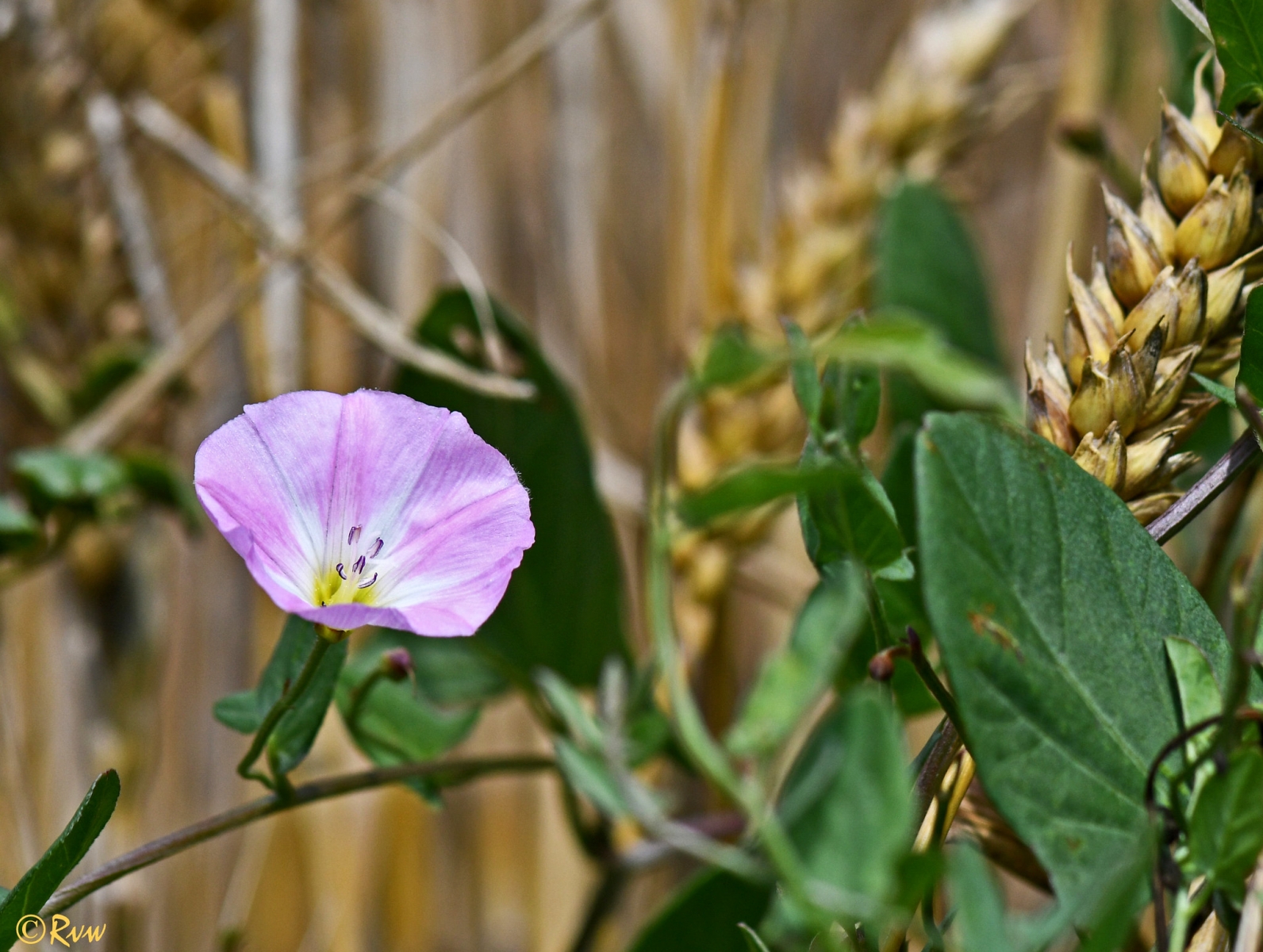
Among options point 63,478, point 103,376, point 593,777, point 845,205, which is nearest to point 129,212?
point 103,376

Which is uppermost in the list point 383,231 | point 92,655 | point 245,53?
point 245,53

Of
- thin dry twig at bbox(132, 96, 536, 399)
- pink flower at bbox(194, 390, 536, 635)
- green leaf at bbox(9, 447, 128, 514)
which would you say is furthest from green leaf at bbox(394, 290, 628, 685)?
pink flower at bbox(194, 390, 536, 635)

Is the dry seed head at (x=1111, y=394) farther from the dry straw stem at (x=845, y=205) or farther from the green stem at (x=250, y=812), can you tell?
the dry straw stem at (x=845, y=205)

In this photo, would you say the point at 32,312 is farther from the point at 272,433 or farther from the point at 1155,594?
the point at 1155,594

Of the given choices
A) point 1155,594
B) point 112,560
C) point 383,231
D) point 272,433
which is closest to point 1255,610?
point 1155,594

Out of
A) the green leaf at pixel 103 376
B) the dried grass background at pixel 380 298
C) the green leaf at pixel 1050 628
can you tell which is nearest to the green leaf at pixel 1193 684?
the green leaf at pixel 1050 628

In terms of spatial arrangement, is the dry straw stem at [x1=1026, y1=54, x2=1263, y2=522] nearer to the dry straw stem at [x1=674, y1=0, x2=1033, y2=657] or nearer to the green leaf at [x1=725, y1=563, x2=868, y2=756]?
the green leaf at [x1=725, y1=563, x2=868, y2=756]
